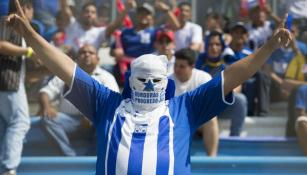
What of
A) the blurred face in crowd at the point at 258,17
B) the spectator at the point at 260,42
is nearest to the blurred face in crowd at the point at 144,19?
the spectator at the point at 260,42

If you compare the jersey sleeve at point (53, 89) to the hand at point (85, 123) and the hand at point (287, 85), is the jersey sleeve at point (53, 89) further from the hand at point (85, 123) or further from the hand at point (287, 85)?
the hand at point (287, 85)

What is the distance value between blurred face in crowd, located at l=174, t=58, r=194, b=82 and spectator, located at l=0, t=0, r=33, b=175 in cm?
145

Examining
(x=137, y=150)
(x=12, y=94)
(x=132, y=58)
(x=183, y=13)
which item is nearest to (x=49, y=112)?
(x=12, y=94)

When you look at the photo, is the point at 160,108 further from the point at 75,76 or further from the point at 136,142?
the point at 75,76

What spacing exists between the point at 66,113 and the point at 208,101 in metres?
3.26

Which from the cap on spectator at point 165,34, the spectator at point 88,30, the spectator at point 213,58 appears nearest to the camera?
the spectator at point 213,58

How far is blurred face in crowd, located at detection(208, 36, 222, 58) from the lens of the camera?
745 cm

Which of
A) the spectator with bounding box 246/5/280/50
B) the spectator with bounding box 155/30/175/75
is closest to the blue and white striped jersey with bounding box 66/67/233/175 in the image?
the spectator with bounding box 155/30/175/75

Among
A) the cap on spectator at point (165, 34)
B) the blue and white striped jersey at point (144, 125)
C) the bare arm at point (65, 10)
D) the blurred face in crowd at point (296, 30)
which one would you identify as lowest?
the blue and white striped jersey at point (144, 125)

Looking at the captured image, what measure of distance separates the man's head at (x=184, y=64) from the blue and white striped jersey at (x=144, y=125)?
2.88 metres

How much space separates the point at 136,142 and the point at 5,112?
2.73m

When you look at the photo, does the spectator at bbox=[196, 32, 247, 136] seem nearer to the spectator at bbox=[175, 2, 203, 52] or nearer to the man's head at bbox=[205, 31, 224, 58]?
the man's head at bbox=[205, 31, 224, 58]

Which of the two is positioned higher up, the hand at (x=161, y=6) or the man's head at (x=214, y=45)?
the hand at (x=161, y=6)

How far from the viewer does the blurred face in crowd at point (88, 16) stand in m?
8.03
